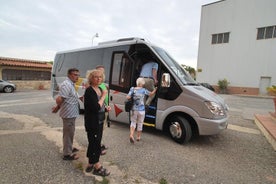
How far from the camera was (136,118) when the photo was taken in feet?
12.8

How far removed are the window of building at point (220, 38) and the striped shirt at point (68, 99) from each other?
23.4 meters

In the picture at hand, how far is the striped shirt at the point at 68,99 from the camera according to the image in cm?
273

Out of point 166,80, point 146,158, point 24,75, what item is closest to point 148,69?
point 166,80

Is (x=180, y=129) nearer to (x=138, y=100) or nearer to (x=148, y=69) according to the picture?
(x=138, y=100)

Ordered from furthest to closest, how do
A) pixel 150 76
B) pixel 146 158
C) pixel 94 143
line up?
pixel 150 76 < pixel 146 158 < pixel 94 143

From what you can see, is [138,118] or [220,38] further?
[220,38]

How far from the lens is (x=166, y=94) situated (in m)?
4.09

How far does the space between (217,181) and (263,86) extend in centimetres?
2112

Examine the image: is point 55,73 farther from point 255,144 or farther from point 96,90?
point 255,144

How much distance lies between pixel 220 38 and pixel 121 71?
2163cm

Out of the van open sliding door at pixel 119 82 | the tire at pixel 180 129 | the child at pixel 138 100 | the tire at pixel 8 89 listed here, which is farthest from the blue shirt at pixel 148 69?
the tire at pixel 8 89

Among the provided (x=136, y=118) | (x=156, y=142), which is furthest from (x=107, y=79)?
(x=156, y=142)

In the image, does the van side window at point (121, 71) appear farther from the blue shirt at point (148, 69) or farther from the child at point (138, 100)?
the child at point (138, 100)

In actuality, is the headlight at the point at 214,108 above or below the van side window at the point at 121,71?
below
